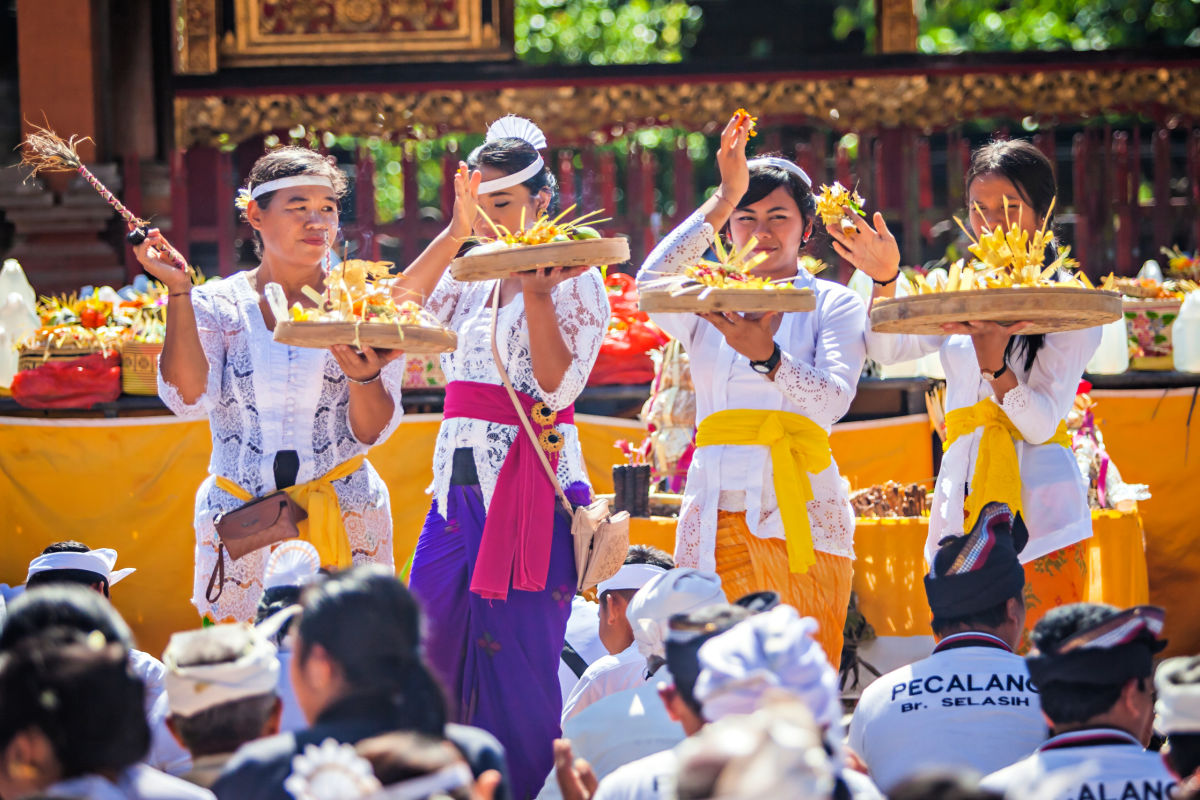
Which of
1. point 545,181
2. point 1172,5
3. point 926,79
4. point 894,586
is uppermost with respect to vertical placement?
point 1172,5

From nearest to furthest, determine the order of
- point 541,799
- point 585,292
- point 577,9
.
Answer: point 541,799, point 585,292, point 577,9

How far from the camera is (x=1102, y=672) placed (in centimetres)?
258

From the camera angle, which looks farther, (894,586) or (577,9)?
(577,9)

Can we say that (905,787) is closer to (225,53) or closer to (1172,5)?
(225,53)

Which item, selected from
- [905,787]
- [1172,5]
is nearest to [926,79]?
[905,787]

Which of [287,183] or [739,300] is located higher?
[287,183]

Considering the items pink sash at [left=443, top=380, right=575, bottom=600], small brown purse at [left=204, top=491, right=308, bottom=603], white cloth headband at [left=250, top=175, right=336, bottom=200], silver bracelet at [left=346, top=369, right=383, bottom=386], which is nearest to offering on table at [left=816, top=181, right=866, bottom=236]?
pink sash at [left=443, top=380, right=575, bottom=600]

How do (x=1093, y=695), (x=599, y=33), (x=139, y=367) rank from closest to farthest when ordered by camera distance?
(x=1093, y=695), (x=139, y=367), (x=599, y=33)

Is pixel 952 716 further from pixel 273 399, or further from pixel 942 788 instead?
pixel 273 399

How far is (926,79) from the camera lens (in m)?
8.66

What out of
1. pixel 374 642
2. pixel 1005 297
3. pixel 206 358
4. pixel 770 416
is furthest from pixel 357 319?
pixel 1005 297

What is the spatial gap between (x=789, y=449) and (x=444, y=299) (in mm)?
1048

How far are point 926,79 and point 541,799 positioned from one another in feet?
20.8

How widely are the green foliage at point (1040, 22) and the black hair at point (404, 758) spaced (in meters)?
15.5
